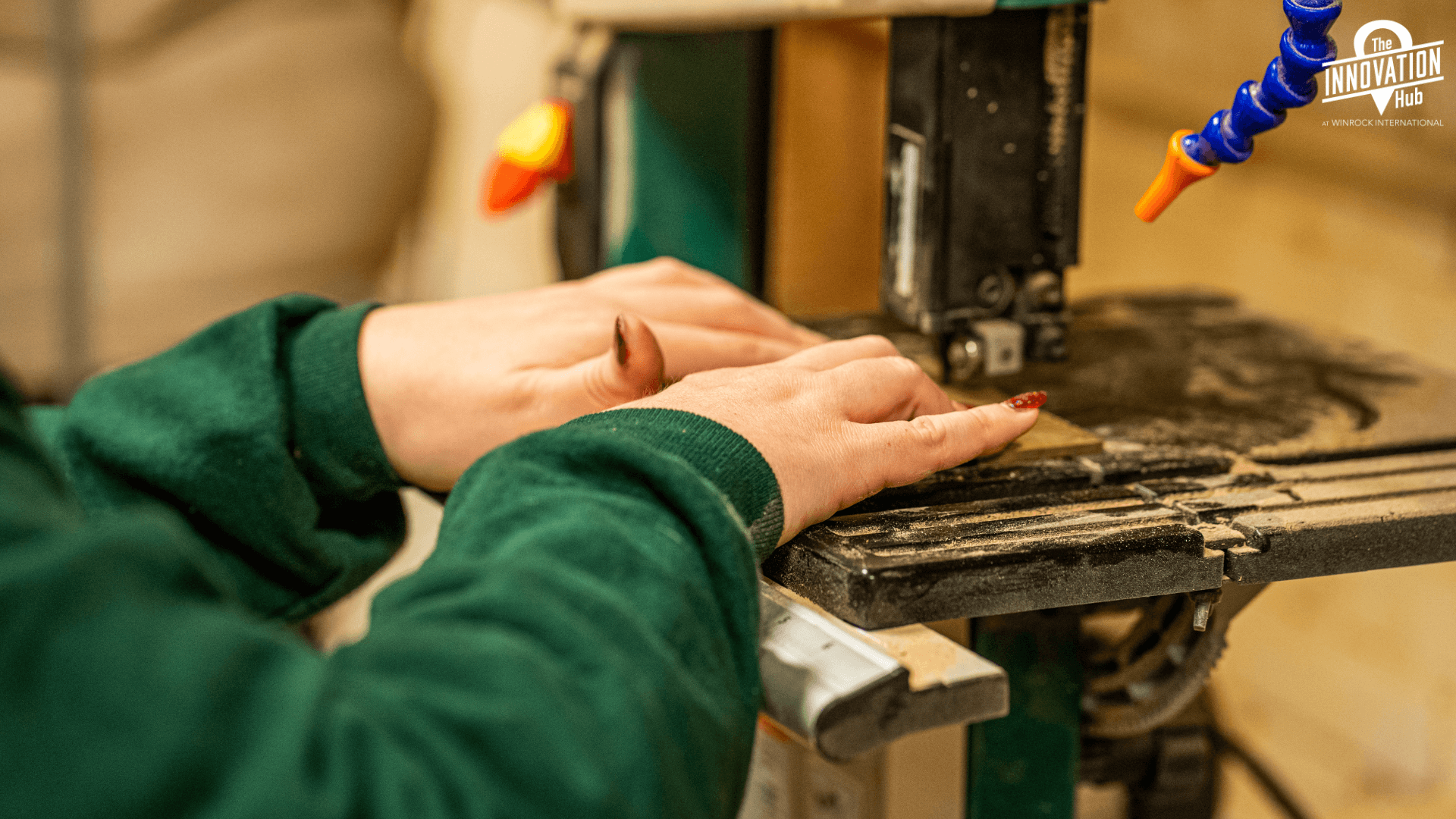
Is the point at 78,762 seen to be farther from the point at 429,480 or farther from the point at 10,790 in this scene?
the point at 429,480

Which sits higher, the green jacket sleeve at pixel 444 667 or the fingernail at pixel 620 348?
the fingernail at pixel 620 348

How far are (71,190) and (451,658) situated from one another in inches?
82.4

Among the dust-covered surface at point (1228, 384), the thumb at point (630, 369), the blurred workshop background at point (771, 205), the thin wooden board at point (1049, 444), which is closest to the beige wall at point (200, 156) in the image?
the blurred workshop background at point (771, 205)

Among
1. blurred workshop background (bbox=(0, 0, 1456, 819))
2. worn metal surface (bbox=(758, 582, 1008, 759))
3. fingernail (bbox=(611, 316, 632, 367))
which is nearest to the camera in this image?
worn metal surface (bbox=(758, 582, 1008, 759))

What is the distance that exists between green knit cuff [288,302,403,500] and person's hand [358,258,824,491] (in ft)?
0.03

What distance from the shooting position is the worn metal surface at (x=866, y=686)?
0.57 metres

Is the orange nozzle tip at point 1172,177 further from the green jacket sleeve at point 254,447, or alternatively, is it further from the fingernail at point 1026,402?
the green jacket sleeve at point 254,447

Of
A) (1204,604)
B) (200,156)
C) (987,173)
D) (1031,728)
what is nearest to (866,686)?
(1204,604)

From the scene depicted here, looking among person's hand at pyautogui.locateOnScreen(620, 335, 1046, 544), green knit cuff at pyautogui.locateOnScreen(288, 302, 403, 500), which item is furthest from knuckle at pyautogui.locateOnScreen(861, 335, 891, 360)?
green knit cuff at pyautogui.locateOnScreen(288, 302, 403, 500)

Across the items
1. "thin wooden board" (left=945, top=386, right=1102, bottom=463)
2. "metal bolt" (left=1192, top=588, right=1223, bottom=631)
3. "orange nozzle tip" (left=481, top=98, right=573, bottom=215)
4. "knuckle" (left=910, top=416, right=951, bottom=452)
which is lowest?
"metal bolt" (left=1192, top=588, right=1223, bottom=631)

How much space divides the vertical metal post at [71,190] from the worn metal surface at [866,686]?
2027 millimetres

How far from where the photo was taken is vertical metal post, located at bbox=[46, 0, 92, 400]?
2.12m

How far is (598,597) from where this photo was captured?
1.68 ft

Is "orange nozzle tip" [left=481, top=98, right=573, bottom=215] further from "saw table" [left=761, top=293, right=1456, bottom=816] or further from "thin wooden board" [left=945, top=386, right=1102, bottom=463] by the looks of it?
"thin wooden board" [left=945, top=386, right=1102, bottom=463]
